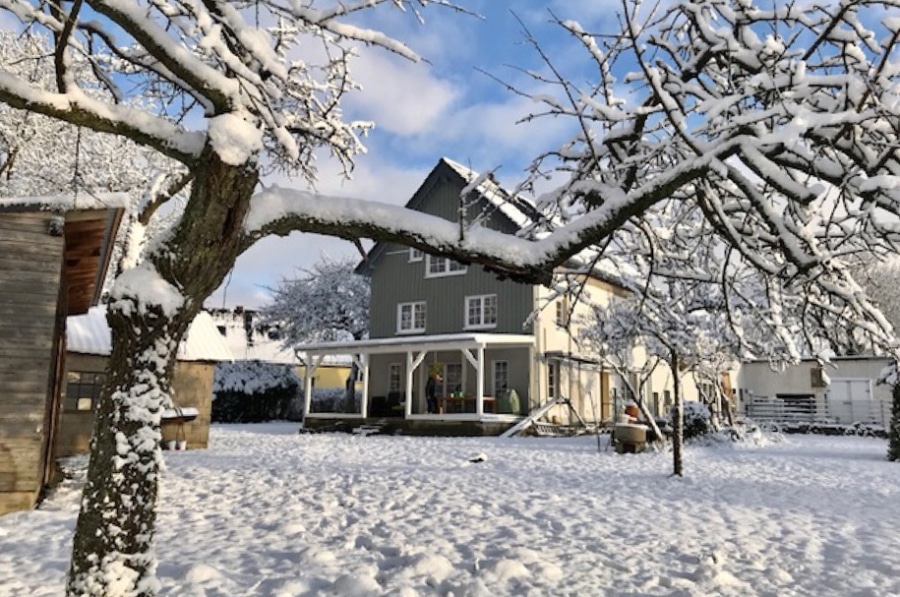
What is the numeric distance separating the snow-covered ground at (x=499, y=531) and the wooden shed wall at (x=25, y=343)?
0.50 meters

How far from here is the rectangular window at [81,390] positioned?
46.7 ft

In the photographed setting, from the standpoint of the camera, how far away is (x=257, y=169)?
12.0ft

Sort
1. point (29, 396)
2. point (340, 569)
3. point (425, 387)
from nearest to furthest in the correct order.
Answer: point (340, 569) < point (29, 396) < point (425, 387)

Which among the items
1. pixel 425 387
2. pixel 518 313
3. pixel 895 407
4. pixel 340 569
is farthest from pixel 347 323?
pixel 340 569

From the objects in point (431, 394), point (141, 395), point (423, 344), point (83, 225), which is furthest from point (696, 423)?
point (141, 395)

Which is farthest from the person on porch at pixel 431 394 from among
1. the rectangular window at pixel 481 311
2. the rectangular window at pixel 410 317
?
the rectangular window at pixel 410 317

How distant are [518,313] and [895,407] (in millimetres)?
11952

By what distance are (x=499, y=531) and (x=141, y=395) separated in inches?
175

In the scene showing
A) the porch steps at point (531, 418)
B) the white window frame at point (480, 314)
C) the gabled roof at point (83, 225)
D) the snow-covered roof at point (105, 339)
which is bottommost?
the porch steps at point (531, 418)

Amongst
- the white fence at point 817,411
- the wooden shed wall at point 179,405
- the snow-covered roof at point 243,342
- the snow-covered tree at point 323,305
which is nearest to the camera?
the wooden shed wall at point 179,405

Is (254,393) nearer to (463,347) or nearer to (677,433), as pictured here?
(463,347)

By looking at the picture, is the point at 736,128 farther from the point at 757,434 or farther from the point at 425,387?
the point at 425,387

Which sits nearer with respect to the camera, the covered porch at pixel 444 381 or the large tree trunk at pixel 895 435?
the large tree trunk at pixel 895 435

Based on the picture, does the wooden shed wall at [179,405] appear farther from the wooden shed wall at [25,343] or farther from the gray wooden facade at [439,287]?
the gray wooden facade at [439,287]
